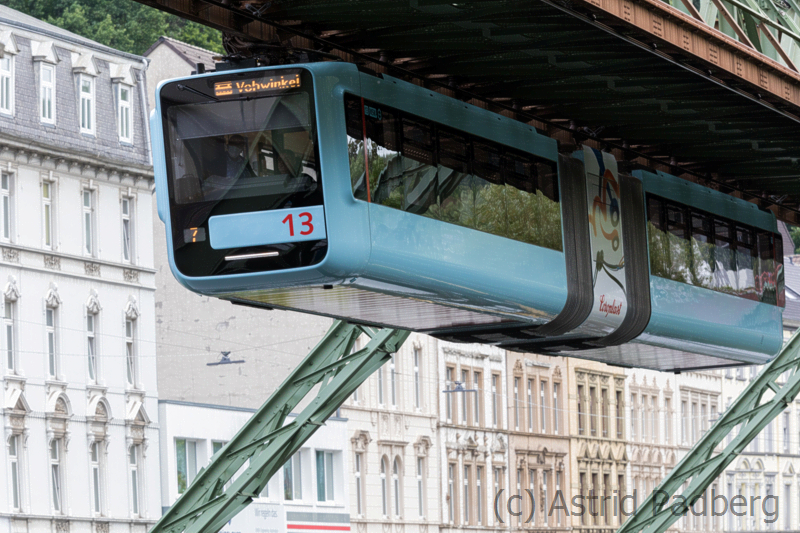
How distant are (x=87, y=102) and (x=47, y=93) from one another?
6.75 feet

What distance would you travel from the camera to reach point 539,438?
250ft

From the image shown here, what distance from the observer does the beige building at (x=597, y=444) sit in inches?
3140

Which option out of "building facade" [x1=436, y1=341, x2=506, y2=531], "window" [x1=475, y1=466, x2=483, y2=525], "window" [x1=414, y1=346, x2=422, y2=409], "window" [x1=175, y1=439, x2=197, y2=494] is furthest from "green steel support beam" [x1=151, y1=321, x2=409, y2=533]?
"window" [x1=475, y1=466, x2=483, y2=525]

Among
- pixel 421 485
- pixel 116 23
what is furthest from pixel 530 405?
pixel 116 23

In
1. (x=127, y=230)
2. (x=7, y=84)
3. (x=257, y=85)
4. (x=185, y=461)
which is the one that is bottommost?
(x=185, y=461)

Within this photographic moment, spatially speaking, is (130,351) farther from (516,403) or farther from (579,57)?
(579,57)

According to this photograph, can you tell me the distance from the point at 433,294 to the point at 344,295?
3.47ft

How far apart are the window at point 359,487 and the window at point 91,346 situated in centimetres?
1253

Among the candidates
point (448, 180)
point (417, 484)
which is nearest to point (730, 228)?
point (448, 180)

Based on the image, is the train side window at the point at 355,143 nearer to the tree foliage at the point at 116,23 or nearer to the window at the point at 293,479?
the window at the point at 293,479

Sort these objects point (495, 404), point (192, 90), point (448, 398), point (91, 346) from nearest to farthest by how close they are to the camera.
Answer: point (192, 90)
point (91, 346)
point (448, 398)
point (495, 404)

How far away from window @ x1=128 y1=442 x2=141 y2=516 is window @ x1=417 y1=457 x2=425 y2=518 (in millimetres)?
14628

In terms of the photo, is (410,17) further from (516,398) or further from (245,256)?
(516,398)

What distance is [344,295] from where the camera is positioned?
20703 mm
